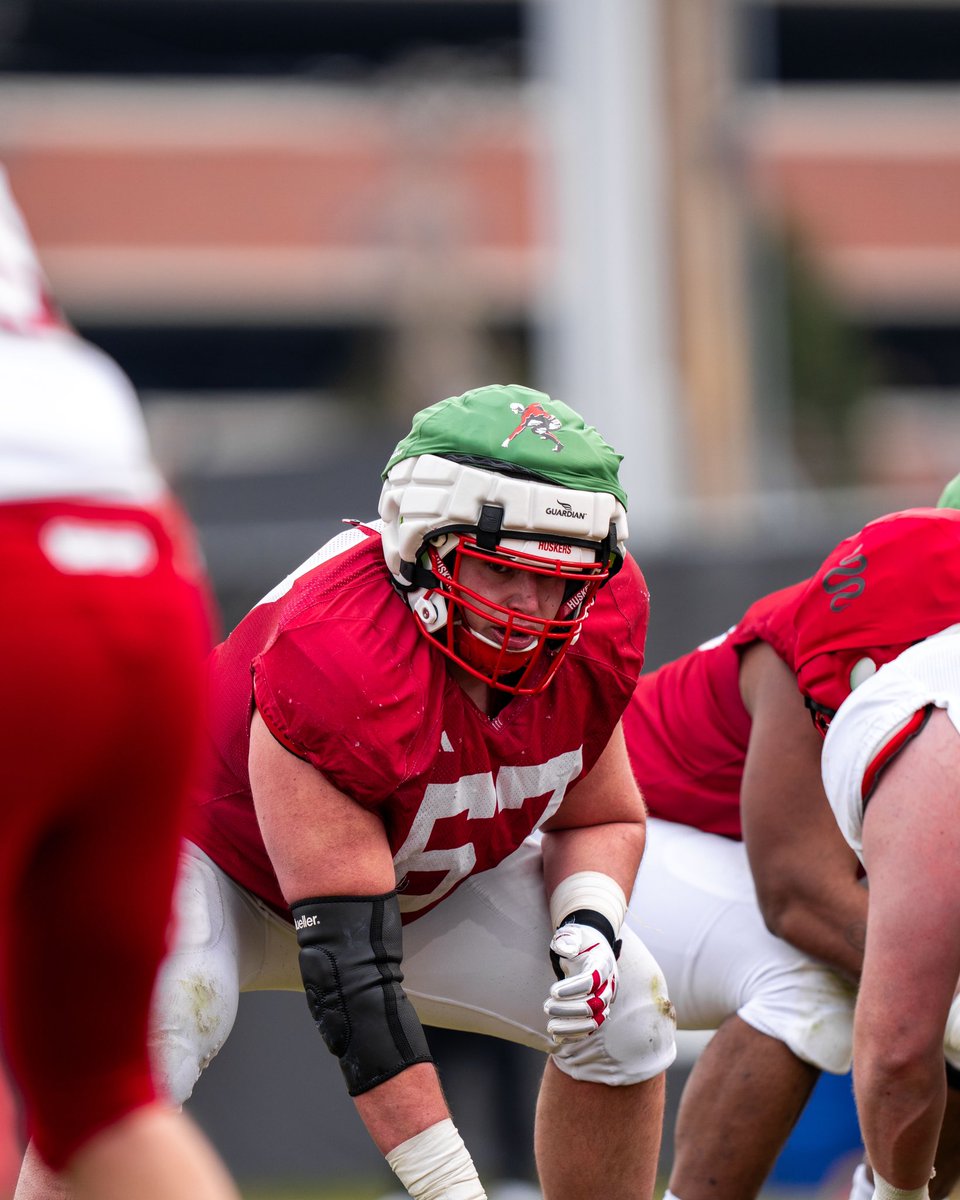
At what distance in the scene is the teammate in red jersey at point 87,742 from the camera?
1.82 meters

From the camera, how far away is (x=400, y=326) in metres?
26.0

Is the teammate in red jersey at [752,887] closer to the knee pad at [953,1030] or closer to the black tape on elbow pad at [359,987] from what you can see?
the knee pad at [953,1030]

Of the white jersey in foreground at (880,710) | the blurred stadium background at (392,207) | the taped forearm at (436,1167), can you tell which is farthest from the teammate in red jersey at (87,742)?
the blurred stadium background at (392,207)

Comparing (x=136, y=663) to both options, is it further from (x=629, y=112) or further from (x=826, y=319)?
(x=826, y=319)

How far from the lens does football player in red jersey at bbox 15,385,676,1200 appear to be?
297 cm

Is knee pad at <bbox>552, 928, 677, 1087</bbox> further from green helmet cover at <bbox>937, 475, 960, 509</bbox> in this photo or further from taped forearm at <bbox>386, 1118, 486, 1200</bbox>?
green helmet cover at <bbox>937, 475, 960, 509</bbox>

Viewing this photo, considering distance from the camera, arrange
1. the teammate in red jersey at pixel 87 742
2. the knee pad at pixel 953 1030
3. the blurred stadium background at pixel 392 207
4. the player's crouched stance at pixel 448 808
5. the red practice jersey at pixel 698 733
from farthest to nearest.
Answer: the blurred stadium background at pixel 392 207, the red practice jersey at pixel 698 733, the knee pad at pixel 953 1030, the player's crouched stance at pixel 448 808, the teammate in red jersey at pixel 87 742

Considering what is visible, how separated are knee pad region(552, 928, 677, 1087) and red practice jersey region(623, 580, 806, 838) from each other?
69 centimetres

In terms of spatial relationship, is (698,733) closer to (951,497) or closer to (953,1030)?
(951,497)

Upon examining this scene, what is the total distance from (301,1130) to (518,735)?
9.93 ft

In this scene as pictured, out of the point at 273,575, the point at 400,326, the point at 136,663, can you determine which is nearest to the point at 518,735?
the point at 136,663

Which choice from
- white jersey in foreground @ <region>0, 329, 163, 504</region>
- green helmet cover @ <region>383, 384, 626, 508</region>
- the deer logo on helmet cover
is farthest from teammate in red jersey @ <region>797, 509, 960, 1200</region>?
white jersey in foreground @ <region>0, 329, 163, 504</region>

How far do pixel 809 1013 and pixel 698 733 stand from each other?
1.95 ft

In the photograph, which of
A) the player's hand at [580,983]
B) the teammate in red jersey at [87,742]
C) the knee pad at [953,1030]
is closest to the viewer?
the teammate in red jersey at [87,742]
